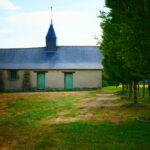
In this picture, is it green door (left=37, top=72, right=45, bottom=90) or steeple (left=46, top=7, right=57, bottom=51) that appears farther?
steeple (left=46, top=7, right=57, bottom=51)

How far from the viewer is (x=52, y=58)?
30.2 m

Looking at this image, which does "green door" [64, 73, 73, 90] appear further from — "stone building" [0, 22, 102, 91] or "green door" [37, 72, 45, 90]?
"green door" [37, 72, 45, 90]

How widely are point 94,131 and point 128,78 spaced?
21.4 feet

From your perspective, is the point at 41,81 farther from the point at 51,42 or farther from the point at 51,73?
the point at 51,42

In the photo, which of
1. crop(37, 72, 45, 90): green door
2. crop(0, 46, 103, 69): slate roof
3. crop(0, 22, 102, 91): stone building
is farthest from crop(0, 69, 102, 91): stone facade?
crop(0, 46, 103, 69): slate roof

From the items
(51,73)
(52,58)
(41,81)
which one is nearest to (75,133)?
(51,73)

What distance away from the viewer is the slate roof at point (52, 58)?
28.9 m

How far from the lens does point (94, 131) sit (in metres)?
6.68

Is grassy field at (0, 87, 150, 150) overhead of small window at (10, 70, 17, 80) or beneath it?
beneath

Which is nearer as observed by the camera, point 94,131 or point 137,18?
point 94,131

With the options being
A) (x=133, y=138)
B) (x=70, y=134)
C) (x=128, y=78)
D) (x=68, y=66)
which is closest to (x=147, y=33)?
(x=133, y=138)

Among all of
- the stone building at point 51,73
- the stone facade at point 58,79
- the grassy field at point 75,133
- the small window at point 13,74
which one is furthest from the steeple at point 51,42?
the grassy field at point 75,133

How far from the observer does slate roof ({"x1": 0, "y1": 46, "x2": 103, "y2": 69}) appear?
Result: 94.7 ft

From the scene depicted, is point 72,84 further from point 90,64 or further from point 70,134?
point 70,134
